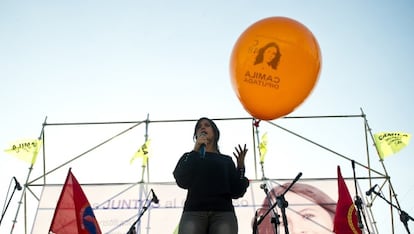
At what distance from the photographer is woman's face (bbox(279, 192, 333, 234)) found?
4423 millimetres

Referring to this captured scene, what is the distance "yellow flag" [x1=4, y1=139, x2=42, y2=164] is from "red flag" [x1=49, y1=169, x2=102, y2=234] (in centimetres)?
163

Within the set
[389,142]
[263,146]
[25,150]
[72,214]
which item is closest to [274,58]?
[72,214]

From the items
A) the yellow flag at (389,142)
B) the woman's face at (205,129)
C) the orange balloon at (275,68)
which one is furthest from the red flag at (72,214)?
the yellow flag at (389,142)

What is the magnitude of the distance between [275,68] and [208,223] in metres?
1.27

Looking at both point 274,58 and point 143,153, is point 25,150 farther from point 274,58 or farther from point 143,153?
point 274,58

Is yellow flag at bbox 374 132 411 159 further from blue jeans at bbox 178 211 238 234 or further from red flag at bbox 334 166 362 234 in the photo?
blue jeans at bbox 178 211 238 234

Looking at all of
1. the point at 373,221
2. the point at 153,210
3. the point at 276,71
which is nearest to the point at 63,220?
the point at 153,210

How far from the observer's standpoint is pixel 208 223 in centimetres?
181

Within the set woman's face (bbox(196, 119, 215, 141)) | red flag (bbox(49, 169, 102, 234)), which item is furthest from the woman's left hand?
red flag (bbox(49, 169, 102, 234))

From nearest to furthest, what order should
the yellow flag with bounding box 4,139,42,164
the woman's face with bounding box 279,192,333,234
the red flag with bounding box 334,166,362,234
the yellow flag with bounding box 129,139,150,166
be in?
the red flag with bounding box 334,166,362,234
the woman's face with bounding box 279,192,333,234
the yellow flag with bounding box 4,139,42,164
the yellow flag with bounding box 129,139,150,166

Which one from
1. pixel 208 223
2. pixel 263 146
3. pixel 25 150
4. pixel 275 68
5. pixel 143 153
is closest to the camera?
pixel 208 223

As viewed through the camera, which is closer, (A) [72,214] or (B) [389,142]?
(A) [72,214]

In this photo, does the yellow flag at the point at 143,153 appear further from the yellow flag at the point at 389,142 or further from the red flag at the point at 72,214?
the yellow flag at the point at 389,142

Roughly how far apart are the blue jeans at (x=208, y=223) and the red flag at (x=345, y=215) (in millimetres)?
2884
